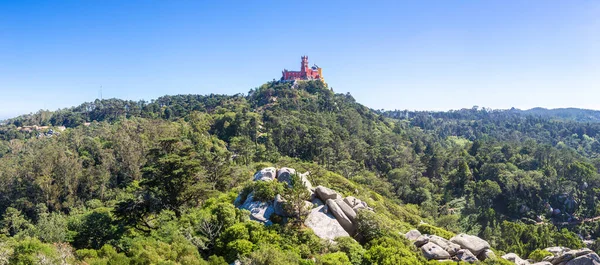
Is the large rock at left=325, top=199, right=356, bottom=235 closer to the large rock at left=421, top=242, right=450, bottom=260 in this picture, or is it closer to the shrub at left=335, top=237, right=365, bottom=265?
the shrub at left=335, top=237, right=365, bottom=265

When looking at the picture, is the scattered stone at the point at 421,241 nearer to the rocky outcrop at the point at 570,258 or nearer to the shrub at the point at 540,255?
the rocky outcrop at the point at 570,258

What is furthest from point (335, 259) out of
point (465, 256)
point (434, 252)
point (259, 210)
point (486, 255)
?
point (486, 255)

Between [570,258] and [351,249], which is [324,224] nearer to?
[351,249]

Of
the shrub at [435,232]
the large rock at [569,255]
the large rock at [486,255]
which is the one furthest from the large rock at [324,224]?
the large rock at [569,255]

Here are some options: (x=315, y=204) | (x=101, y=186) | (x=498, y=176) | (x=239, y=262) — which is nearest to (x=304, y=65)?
(x=498, y=176)

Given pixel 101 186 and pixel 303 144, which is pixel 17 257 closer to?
pixel 101 186

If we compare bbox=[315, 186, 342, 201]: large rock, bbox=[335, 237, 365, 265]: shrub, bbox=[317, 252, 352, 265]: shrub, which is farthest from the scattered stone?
bbox=[317, 252, 352, 265]: shrub
